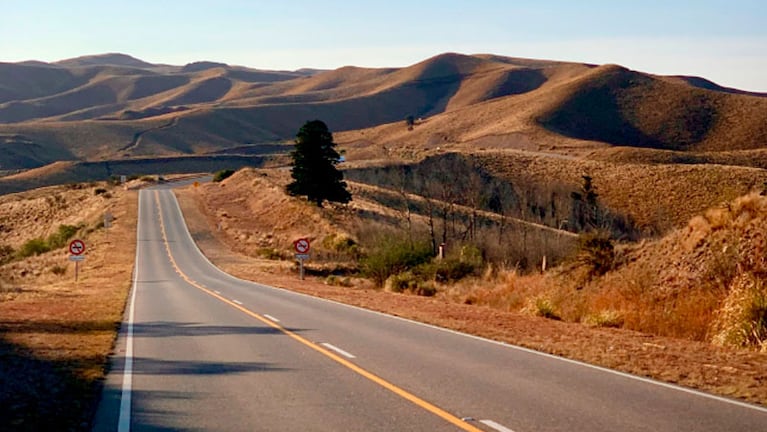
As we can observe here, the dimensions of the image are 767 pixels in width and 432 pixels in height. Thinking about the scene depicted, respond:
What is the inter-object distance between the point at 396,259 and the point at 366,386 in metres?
23.7

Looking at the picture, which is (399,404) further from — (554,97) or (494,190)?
(554,97)

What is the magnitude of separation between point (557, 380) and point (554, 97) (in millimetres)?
145529

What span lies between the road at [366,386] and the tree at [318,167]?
164 ft

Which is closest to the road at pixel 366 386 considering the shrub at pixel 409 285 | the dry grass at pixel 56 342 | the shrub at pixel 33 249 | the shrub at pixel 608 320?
the dry grass at pixel 56 342

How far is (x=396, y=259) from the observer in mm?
34500

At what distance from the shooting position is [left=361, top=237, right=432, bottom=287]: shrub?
1353 inches

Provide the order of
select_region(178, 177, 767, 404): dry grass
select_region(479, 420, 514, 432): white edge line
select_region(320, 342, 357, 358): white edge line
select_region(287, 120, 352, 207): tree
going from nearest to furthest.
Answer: select_region(479, 420, 514, 432): white edge line, select_region(178, 177, 767, 404): dry grass, select_region(320, 342, 357, 358): white edge line, select_region(287, 120, 352, 207): tree

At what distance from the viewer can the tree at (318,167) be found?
225ft

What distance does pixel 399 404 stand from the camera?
381 inches

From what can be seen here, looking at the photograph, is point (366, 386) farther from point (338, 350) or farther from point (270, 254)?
→ point (270, 254)

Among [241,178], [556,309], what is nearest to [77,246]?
[556,309]

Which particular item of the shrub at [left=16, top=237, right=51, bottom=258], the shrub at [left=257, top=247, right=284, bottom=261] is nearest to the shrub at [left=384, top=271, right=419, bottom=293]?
the shrub at [left=257, top=247, right=284, bottom=261]

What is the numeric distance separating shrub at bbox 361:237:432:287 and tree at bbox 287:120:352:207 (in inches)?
1321

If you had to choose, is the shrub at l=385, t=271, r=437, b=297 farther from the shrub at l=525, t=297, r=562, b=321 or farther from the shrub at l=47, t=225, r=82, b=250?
the shrub at l=47, t=225, r=82, b=250
